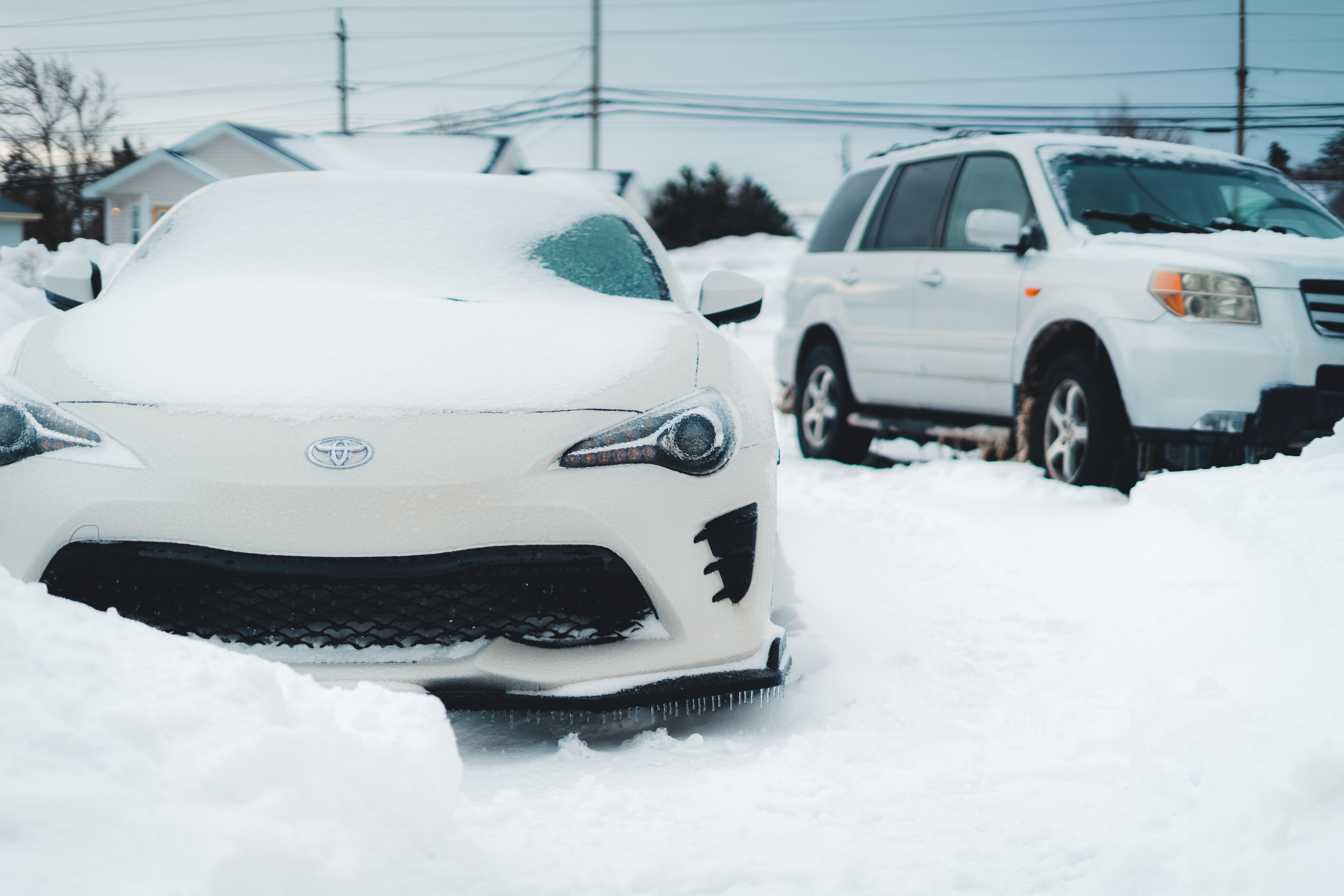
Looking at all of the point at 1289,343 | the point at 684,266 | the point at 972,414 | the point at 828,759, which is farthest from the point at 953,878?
the point at 684,266

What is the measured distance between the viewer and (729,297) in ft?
13.4

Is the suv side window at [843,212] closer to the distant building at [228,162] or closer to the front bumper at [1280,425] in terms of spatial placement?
the front bumper at [1280,425]

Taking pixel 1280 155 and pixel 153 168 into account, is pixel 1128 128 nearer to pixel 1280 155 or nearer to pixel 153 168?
pixel 1280 155

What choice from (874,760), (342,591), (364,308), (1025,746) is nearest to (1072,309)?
(1025,746)

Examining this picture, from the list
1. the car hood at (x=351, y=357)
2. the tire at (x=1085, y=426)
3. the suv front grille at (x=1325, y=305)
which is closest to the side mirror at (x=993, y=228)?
the tire at (x=1085, y=426)

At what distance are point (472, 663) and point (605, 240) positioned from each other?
189 cm

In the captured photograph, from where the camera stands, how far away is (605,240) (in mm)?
4078

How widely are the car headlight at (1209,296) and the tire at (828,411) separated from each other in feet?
8.88

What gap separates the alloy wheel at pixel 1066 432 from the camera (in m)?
5.76

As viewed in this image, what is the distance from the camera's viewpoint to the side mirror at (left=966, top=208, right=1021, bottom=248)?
6.06 m

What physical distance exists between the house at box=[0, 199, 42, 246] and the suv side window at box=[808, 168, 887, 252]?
32.1 m

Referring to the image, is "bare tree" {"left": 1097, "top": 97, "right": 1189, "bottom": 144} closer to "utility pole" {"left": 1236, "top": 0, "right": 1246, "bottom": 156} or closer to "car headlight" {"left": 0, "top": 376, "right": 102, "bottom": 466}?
"utility pole" {"left": 1236, "top": 0, "right": 1246, "bottom": 156}

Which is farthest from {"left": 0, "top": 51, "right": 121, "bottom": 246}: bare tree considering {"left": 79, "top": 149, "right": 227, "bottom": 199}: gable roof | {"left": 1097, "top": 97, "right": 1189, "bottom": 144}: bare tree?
{"left": 1097, "top": 97, "right": 1189, "bottom": 144}: bare tree

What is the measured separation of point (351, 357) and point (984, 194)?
199 inches
